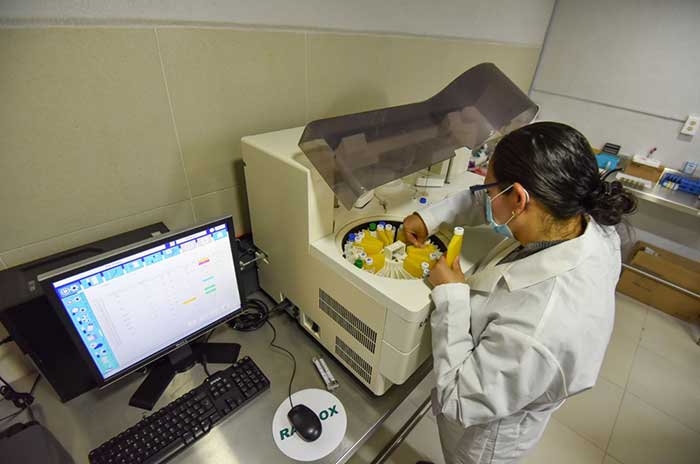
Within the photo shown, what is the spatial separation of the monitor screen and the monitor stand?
10 cm

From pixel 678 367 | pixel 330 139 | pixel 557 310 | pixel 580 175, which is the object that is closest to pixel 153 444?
pixel 330 139

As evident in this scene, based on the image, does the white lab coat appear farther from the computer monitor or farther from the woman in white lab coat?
the computer monitor

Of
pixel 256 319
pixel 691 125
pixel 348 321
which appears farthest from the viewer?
pixel 691 125

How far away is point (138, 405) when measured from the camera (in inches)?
33.0

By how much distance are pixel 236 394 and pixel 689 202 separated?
273 cm

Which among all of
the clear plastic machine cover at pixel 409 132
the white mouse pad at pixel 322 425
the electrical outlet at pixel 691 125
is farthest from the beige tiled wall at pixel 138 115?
the electrical outlet at pixel 691 125

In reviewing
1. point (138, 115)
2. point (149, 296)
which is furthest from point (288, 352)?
point (138, 115)

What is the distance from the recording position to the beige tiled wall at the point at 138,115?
0.71 metres

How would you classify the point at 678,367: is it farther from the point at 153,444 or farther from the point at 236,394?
the point at 153,444

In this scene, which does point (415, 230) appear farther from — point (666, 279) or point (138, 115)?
point (666, 279)

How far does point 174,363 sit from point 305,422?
0.41 metres

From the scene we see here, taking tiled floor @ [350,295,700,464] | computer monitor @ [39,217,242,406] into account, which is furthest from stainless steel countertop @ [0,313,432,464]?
tiled floor @ [350,295,700,464]

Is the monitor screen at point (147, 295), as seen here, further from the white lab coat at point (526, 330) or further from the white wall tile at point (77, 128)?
the white lab coat at point (526, 330)

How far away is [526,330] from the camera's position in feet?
2.18
